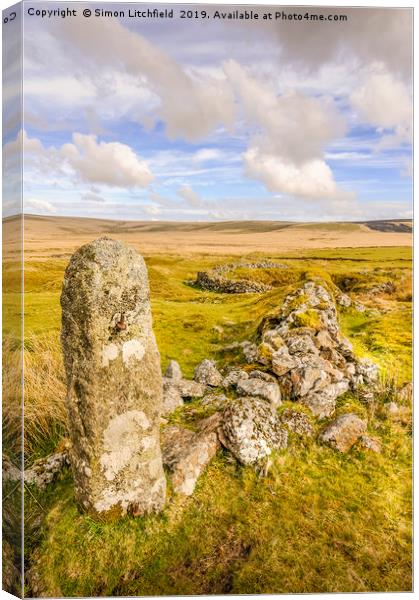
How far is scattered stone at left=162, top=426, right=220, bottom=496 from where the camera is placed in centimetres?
771

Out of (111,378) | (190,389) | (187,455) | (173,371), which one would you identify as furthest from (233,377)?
(111,378)

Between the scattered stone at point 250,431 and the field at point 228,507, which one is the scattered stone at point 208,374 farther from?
the scattered stone at point 250,431

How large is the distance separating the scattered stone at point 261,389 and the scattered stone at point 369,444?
1.52 m

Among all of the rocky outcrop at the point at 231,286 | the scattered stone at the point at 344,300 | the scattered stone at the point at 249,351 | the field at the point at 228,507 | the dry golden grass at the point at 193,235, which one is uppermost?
the dry golden grass at the point at 193,235

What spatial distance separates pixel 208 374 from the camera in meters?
10.1

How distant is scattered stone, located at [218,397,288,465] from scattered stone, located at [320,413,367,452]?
77cm

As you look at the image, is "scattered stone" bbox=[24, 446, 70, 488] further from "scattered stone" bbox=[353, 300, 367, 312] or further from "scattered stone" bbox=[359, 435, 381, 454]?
"scattered stone" bbox=[353, 300, 367, 312]

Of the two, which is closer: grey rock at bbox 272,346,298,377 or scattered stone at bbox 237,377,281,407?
scattered stone at bbox 237,377,281,407

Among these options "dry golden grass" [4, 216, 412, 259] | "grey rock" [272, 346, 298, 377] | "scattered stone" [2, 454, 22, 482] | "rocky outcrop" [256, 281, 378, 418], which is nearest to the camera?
"scattered stone" [2, 454, 22, 482]

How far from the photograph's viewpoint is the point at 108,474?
6812mm

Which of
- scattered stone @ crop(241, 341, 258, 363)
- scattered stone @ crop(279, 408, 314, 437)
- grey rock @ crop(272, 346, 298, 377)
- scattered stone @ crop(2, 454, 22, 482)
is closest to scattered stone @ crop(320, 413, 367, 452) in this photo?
scattered stone @ crop(279, 408, 314, 437)

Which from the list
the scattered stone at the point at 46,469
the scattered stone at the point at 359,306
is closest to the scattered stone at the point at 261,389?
the scattered stone at the point at 46,469

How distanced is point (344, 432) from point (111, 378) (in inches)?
169

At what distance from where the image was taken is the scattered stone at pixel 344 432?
8523mm
